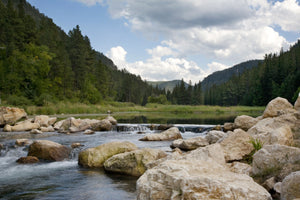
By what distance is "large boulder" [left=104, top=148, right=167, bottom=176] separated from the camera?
29.0ft

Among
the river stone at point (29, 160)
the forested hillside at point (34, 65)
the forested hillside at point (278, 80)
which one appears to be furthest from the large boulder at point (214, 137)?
the forested hillside at point (278, 80)

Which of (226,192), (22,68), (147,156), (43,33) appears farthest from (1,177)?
(43,33)

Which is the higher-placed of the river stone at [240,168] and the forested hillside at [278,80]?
the forested hillside at [278,80]

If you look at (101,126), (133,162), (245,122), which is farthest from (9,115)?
(245,122)

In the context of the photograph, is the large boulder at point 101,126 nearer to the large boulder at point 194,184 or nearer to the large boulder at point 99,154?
the large boulder at point 99,154

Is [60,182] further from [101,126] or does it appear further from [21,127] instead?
[21,127]

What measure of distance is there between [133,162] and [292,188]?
5.83 m

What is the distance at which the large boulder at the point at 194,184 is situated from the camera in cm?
358

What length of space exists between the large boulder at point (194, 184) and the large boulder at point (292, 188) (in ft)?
1.64

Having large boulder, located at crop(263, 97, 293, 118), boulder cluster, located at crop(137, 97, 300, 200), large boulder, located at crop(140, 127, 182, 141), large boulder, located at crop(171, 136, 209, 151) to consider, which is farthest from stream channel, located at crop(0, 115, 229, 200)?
large boulder, located at crop(263, 97, 293, 118)

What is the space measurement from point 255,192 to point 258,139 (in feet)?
17.9

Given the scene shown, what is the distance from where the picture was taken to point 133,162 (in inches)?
353

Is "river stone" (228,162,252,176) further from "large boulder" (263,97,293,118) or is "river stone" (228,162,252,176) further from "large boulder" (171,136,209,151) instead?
"large boulder" (263,97,293,118)

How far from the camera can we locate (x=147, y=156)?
901cm
